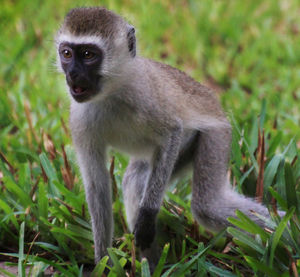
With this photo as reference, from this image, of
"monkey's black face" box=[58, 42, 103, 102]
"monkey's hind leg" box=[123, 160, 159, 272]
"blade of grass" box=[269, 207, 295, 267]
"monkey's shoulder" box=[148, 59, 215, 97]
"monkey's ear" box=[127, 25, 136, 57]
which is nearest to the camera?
"blade of grass" box=[269, 207, 295, 267]

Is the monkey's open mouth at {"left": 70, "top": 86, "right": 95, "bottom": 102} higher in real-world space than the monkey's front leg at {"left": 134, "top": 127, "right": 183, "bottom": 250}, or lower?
higher

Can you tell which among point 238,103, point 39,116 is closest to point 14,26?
point 39,116

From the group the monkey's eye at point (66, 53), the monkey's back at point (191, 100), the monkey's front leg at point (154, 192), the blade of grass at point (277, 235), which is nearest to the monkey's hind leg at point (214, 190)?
the monkey's back at point (191, 100)

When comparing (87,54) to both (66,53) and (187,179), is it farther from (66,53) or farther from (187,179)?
(187,179)

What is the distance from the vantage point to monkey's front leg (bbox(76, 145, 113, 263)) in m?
4.17

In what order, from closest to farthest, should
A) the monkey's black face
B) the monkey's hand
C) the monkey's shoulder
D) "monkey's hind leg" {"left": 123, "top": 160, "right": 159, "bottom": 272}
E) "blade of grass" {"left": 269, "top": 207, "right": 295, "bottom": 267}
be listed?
"blade of grass" {"left": 269, "top": 207, "right": 295, "bottom": 267}
the monkey's black face
the monkey's hand
"monkey's hind leg" {"left": 123, "top": 160, "right": 159, "bottom": 272}
the monkey's shoulder

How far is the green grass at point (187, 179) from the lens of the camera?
385 centimetres

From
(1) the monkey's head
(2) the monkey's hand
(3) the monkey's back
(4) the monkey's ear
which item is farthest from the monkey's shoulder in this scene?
(2) the monkey's hand

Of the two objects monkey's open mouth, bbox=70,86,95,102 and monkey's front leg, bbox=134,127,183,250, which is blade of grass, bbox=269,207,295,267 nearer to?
monkey's front leg, bbox=134,127,183,250

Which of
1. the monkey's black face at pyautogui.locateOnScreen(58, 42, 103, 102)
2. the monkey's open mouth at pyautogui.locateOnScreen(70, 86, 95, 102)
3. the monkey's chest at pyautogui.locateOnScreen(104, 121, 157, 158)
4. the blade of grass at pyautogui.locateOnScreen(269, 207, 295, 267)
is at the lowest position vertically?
the blade of grass at pyautogui.locateOnScreen(269, 207, 295, 267)

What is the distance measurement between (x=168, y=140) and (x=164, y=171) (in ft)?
0.74

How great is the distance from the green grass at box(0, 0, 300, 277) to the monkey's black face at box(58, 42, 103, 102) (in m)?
0.72

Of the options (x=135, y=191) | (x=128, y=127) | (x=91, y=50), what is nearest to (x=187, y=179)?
(x=135, y=191)

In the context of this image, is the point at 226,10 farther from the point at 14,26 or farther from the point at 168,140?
Answer: the point at 168,140
